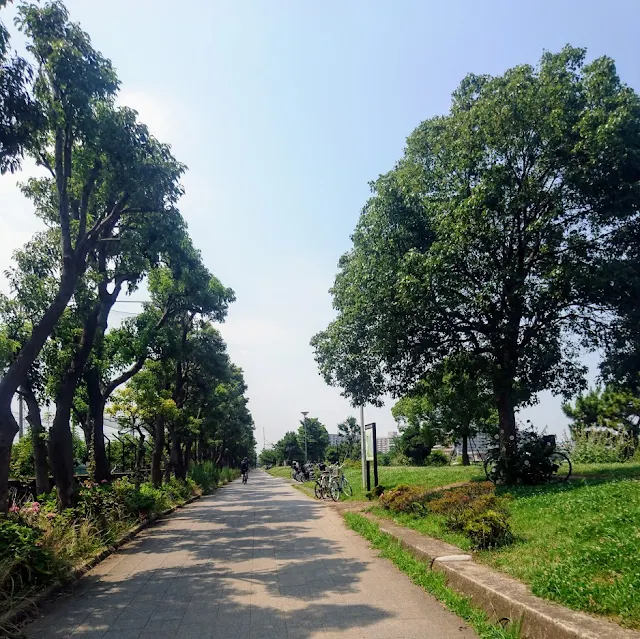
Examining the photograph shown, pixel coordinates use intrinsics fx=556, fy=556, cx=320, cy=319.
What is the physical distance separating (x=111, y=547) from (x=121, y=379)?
628 centimetres

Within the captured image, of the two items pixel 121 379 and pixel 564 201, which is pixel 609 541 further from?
pixel 121 379

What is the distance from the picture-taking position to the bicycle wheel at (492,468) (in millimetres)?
12422

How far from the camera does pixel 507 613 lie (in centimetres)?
436

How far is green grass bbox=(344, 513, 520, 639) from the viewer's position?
4246mm

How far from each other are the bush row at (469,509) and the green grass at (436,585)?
0.78 metres

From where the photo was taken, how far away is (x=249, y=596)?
5957 millimetres

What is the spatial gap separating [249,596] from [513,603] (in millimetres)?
2904

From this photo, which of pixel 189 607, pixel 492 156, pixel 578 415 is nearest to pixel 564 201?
pixel 492 156

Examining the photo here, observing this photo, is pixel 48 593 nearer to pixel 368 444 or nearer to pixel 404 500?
pixel 404 500

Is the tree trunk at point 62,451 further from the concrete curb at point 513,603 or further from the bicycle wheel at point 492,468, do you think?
the bicycle wheel at point 492,468

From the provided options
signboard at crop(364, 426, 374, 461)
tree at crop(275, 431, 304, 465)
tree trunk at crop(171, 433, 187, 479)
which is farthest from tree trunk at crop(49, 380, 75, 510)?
tree at crop(275, 431, 304, 465)

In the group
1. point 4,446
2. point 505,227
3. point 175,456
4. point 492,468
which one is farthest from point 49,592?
point 175,456

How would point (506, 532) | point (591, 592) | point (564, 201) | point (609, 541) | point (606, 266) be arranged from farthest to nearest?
point (564, 201), point (606, 266), point (506, 532), point (609, 541), point (591, 592)

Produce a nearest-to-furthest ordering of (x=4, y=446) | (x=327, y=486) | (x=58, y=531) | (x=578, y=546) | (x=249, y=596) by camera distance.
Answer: (x=578, y=546)
(x=249, y=596)
(x=4, y=446)
(x=58, y=531)
(x=327, y=486)
